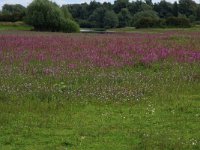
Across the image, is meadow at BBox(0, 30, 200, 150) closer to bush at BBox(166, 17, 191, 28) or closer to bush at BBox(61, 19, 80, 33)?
bush at BBox(61, 19, 80, 33)

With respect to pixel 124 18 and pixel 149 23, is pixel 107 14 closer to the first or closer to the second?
pixel 124 18

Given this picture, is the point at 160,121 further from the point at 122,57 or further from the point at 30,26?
the point at 30,26

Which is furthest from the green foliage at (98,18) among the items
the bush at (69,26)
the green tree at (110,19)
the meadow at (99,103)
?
the meadow at (99,103)

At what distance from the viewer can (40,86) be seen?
15.6 meters

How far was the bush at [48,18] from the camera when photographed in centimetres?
8288

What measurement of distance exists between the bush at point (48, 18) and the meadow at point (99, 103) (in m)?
59.2

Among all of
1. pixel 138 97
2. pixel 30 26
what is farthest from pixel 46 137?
pixel 30 26

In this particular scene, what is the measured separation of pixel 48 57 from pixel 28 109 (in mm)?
11904

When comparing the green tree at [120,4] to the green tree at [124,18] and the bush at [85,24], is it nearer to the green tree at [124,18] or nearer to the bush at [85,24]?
the green tree at [124,18]

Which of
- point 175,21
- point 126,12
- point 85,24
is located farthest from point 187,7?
point 175,21

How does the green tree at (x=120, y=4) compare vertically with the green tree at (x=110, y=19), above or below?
above

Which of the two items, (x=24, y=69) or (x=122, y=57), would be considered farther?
(x=122, y=57)

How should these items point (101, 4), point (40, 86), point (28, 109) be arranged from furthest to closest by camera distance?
1. point (101, 4)
2. point (40, 86)
3. point (28, 109)

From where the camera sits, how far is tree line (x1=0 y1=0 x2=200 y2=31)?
278ft
